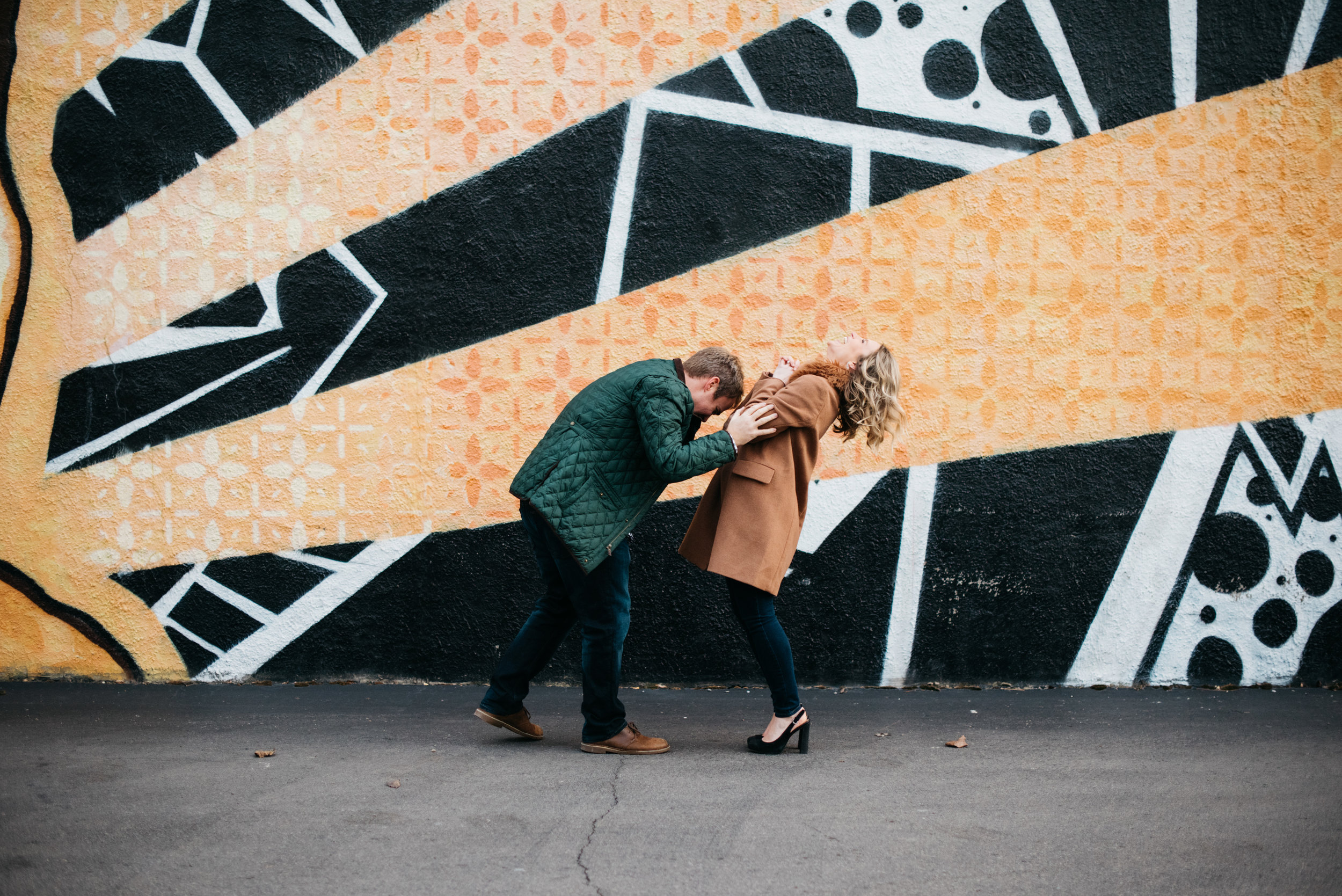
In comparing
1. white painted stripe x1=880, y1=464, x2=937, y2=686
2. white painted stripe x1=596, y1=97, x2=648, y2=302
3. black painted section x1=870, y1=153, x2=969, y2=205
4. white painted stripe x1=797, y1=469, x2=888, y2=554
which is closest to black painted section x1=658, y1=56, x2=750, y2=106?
white painted stripe x1=596, y1=97, x2=648, y2=302

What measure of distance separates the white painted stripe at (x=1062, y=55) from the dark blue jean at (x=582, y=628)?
10.6 ft

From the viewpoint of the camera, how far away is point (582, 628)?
3820 mm

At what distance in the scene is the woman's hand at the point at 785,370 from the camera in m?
3.93

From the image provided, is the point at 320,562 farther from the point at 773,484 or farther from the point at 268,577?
the point at 773,484

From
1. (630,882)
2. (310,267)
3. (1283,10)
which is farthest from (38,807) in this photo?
(1283,10)

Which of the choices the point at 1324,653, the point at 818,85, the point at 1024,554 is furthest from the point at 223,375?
the point at 1324,653

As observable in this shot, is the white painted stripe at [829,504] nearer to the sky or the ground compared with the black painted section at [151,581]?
nearer to the sky

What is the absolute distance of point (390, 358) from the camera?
16.2 feet

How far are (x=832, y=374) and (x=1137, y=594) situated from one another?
231 cm

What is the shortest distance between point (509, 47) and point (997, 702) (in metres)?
3.96

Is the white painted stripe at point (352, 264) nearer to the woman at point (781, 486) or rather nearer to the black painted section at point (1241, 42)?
the woman at point (781, 486)

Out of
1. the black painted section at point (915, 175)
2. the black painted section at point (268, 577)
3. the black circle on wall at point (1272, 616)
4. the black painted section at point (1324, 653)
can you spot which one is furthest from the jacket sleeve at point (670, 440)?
the black painted section at point (1324, 653)

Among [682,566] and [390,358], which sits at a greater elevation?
[390,358]

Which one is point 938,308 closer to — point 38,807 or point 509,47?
point 509,47
